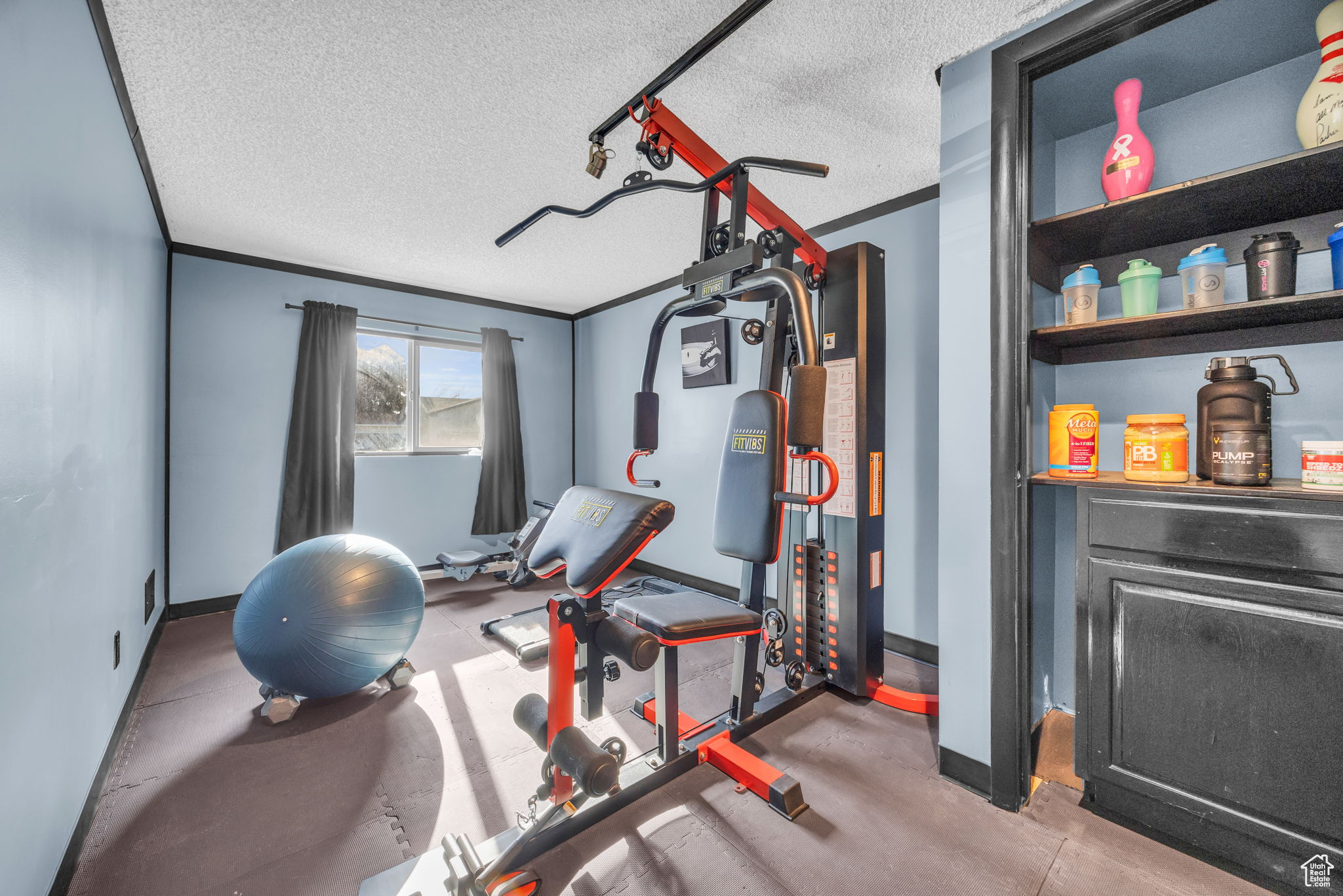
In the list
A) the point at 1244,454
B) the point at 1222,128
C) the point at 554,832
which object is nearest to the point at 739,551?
the point at 554,832

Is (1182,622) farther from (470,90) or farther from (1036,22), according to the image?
(470,90)

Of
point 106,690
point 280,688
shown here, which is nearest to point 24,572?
point 106,690

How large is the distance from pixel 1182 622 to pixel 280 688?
2.95 metres

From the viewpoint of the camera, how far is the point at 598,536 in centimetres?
139

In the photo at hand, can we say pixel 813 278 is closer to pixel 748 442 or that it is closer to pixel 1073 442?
pixel 748 442

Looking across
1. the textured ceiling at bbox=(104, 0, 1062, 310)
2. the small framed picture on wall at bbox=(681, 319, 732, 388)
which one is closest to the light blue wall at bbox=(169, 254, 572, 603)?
the textured ceiling at bbox=(104, 0, 1062, 310)

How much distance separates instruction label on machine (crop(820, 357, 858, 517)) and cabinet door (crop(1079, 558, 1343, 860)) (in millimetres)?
879

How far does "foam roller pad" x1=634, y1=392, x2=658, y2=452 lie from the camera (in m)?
1.95

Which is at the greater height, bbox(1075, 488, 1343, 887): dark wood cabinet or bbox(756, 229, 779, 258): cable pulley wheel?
bbox(756, 229, 779, 258): cable pulley wheel

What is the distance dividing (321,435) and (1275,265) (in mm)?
4541

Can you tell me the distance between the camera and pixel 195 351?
3.31 metres

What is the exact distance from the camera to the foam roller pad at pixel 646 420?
76.7 inches

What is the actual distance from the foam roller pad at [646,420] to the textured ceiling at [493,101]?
1.04 meters
